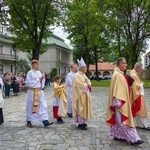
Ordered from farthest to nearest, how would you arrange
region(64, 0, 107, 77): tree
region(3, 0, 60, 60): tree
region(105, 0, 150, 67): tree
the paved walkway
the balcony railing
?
the balcony railing, region(64, 0, 107, 77): tree, region(105, 0, 150, 67): tree, region(3, 0, 60, 60): tree, the paved walkway

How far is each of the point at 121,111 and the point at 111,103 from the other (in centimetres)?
32

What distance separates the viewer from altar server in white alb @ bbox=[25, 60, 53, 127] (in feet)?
26.0

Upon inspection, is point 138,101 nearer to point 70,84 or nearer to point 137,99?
point 137,99

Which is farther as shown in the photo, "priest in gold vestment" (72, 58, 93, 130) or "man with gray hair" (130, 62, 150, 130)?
"priest in gold vestment" (72, 58, 93, 130)

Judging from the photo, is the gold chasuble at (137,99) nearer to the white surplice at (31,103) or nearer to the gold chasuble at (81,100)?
the gold chasuble at (81,100)

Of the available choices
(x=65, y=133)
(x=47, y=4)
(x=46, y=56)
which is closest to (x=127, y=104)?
(x=65, y=133)

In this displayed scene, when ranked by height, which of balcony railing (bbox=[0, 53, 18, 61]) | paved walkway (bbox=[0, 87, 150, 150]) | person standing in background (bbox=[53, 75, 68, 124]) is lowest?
paved walkway (bbox=[0, 87, 150, 150])

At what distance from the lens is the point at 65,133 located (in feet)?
23.7

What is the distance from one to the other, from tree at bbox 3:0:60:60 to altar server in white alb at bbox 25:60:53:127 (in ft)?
64.4

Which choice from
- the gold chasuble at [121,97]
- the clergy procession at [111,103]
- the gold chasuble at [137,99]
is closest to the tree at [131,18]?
the clergy procession at [111,103]

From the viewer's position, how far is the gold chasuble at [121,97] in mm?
→ 6008

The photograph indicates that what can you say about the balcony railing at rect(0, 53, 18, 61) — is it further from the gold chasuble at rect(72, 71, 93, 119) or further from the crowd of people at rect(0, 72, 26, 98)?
the gold chasuble at rect(72, 71, 93, 119)

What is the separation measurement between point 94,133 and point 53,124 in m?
1.68

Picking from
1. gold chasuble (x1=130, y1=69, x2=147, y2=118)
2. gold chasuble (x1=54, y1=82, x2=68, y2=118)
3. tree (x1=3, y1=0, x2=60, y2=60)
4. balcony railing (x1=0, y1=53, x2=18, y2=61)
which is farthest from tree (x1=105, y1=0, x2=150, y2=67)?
balcony railing (x1=0, y1=53, x2=18, y2=61)
